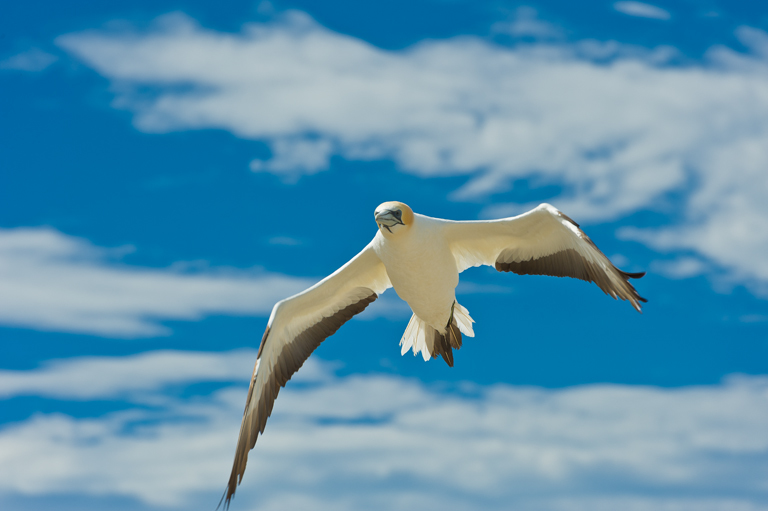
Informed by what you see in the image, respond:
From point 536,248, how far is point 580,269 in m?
0.78

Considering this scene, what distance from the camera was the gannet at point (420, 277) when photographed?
959cm

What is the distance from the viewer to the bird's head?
9031 mm

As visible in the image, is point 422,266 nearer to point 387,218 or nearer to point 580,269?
point 387,218

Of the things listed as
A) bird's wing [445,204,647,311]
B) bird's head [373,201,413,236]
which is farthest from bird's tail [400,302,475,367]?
bird's head [373,201,413,236]

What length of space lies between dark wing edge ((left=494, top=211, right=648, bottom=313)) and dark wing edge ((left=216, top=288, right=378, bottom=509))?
2.53 meters

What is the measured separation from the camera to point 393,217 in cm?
905

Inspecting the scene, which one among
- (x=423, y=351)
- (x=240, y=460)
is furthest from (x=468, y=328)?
(x=240, y=460)

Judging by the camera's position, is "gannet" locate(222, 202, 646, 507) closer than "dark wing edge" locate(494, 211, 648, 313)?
No

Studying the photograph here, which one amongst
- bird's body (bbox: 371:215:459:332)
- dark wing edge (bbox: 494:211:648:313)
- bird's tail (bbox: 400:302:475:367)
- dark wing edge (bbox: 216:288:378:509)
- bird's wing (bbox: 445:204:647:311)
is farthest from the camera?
bird's tail (bbox: 400:302:475:367)

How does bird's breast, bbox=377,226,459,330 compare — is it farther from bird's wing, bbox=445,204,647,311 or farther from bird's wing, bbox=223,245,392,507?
bird's wing, bbox=223,245,392,507

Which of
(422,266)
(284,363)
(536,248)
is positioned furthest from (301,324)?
(536,248)

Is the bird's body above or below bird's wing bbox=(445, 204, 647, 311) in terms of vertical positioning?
below

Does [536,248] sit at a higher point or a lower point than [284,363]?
higher

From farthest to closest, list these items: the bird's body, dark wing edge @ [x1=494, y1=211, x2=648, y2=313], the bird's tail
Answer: the bird's tail
the bird's body
dark wing edge @ [x1=494, y1=211, x2=648, y2=313]
